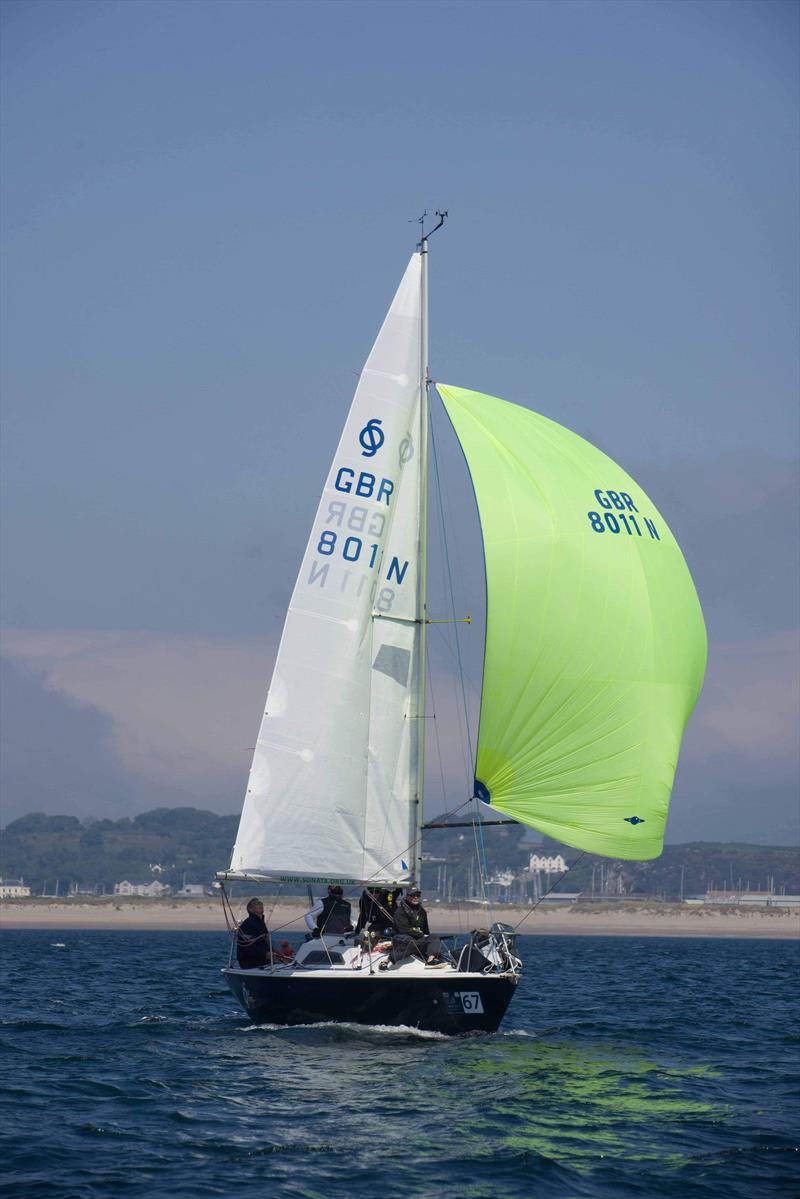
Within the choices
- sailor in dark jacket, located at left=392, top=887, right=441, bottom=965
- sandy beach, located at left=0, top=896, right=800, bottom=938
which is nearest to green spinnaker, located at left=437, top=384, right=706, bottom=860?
sailor in dark jacket, located at left=392, top=887, right=441, bottom=965

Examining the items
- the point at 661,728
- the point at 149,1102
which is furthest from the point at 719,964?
the point at 149,1102

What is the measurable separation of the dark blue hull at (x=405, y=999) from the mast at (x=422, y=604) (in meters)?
1.93

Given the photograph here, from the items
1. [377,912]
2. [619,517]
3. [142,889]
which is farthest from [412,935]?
[142,889]

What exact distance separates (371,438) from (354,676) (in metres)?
3.38

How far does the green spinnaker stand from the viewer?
64.9 ft

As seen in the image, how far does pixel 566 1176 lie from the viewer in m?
12.7

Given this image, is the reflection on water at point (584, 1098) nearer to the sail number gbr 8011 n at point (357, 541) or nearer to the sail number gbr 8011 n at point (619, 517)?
the sail number gbr 8011 n at point (357, 541)

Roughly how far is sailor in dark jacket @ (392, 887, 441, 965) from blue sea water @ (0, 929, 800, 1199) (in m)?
1.00

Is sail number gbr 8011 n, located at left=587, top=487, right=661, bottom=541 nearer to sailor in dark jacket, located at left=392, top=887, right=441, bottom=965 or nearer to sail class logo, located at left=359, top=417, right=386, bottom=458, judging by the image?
sail class logo, located at left=359, top=417, right=386, bottom=458

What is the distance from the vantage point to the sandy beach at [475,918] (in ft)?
398

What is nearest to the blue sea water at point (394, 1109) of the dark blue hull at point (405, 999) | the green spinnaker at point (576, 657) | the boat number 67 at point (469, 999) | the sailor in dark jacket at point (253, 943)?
the dark blue hull at point (405, 999)

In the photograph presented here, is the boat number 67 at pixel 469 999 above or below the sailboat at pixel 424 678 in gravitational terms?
below

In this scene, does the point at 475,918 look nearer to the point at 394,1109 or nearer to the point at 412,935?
the point at 412,935

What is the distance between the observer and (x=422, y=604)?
21266 mm
